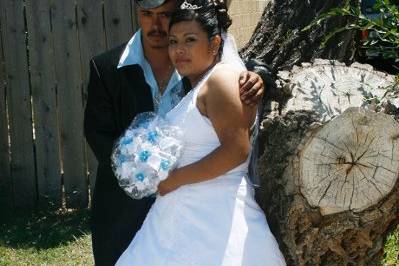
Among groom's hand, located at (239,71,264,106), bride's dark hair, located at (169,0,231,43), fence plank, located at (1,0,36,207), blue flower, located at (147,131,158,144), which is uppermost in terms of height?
bride's dark hair, located at (169,0,231,43)

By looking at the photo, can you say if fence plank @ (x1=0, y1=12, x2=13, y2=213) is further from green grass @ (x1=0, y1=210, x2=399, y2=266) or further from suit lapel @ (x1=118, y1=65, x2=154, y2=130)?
suit lapel @ (x1=118, y1=65, x2=154, y2=130)

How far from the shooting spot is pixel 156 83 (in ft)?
11.8

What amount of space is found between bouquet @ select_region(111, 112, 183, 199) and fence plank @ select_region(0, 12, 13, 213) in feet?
10.1

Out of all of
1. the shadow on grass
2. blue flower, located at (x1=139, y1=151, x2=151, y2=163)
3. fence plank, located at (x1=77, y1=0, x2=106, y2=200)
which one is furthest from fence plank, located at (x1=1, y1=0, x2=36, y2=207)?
blue flower, located at (x1=139, y1=151, x2=151, y2=163)

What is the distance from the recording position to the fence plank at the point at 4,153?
608 cm

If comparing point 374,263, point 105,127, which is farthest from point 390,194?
point 105,127

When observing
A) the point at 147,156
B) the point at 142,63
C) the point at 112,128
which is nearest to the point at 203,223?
the point at 147,156

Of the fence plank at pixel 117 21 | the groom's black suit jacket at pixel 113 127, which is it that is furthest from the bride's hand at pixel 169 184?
the fence plank at pixel 117 21

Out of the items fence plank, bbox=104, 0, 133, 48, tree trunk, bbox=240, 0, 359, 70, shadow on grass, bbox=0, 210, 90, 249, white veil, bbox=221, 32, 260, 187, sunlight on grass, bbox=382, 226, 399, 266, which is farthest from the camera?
fence plank, bbox=104, 0, 133, 48

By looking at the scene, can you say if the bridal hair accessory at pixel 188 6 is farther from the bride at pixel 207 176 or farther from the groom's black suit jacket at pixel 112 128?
the groom's black suit jacket at pixel 112 128

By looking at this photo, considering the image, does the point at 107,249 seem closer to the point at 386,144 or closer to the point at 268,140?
the point at 268,140

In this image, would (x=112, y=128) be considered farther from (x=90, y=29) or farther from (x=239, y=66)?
(x=90, y=29)

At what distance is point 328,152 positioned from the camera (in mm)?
3271

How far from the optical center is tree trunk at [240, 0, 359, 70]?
14.0 ft
